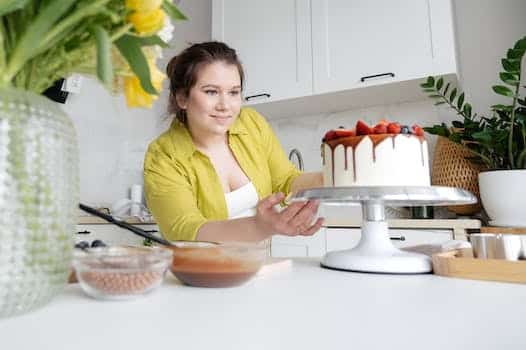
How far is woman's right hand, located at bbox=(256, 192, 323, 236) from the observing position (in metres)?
0.82

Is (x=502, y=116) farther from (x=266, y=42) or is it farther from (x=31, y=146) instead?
(x=31, y=146)

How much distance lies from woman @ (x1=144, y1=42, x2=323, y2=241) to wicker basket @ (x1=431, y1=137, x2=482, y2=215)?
82 cm

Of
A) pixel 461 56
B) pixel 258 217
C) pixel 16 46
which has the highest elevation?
pixel 461 56

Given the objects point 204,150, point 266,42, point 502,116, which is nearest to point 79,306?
point 204,150

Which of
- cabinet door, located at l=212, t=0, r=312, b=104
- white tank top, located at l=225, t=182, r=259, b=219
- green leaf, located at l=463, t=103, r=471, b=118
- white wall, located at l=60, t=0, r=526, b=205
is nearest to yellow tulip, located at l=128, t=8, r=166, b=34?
white tank top, located at l=225, t=182, r=259, b=219

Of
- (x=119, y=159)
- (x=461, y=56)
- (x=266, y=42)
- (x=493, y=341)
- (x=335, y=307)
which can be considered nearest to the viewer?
(x=493, y=341)

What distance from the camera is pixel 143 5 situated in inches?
15.2

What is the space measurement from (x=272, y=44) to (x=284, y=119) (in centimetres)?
52

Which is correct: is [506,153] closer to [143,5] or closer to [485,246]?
[485,246]

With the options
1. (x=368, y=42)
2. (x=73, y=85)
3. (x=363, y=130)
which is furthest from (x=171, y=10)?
(x=73, y=85)

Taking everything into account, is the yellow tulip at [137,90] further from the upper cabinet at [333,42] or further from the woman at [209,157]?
the upper cabinet at [333,42]

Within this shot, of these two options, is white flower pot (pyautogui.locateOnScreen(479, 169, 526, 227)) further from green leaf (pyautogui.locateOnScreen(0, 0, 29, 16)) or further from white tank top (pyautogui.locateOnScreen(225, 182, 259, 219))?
green leaf (pyautogui.locateOnScreen(0, 0, 29, 16))

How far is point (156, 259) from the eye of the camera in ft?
1.52

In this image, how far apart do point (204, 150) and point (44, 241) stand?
3.50ft
